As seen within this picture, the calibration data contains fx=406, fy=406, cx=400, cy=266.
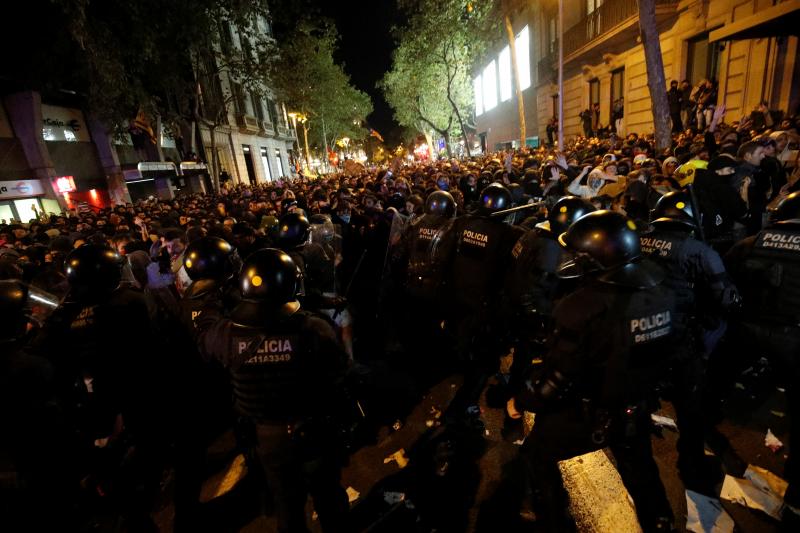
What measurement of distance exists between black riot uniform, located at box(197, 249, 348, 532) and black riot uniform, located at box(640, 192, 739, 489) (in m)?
2.38

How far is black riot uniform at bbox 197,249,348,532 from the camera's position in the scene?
7.91 ft

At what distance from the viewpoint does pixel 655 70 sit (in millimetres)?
10648

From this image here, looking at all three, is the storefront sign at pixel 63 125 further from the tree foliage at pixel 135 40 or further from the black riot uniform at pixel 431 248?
the black riot uniform at pixel 431 248

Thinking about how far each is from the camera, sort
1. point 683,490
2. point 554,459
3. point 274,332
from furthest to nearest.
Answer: point 683,490 < point 554,459 < point 274,332

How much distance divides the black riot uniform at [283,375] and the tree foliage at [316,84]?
1863 cm

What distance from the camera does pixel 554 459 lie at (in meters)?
2.59

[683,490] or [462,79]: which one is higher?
[462,79]

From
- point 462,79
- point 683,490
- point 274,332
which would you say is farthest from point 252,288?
point 462,79

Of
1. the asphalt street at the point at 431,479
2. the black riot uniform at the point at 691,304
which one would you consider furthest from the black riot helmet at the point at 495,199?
the asphalt street at the point at 431,479

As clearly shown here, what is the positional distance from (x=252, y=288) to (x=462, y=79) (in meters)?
39.2

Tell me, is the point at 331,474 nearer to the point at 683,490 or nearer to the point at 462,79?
the point at 683,490

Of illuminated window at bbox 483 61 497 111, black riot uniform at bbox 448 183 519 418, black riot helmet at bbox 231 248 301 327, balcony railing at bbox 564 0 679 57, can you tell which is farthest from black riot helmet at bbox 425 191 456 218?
illuminated window at bbox 483 61 497 111

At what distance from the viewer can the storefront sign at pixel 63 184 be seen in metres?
18.8

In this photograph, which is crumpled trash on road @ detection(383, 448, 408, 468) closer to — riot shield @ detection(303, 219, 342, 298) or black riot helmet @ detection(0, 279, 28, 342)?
riot shield @ detection(303, 219, 342, 298)
